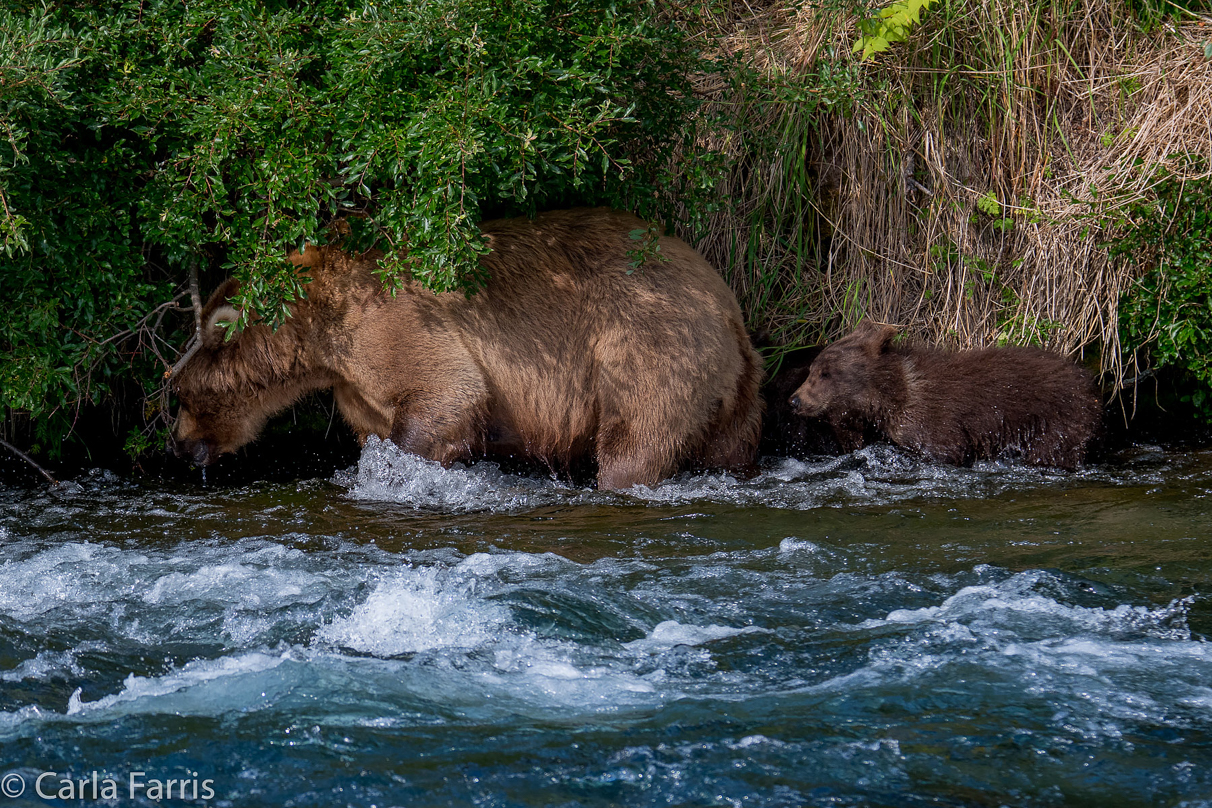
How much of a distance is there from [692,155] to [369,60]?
191 cm

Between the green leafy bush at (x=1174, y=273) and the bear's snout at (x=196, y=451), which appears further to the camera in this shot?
the bear's snout at (x=196, y=451)

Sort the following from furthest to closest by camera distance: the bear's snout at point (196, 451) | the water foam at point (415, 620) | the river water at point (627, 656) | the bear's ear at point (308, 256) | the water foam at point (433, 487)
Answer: the bear's snout at point (196, 451)
the bear's ear at point (308, 256)
the water foam at point (433, 487)
the water foam at point (415, 620)
the river water at point (627, 656)

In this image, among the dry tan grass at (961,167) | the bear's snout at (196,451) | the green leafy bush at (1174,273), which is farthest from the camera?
the dry tan grass at (961,167)

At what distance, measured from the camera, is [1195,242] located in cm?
641

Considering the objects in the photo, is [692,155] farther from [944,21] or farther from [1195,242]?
[1195,242]

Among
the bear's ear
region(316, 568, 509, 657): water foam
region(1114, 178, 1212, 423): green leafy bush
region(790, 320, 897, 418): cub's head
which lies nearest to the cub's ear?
the bear's ear

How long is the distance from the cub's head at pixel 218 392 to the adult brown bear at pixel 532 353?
0.03 ft

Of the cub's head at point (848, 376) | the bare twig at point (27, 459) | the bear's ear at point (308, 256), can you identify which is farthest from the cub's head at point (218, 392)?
the cub's head at point (848, 376)

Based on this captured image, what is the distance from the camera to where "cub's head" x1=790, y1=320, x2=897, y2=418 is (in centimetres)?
670

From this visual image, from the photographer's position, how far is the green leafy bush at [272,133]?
5.13 metres

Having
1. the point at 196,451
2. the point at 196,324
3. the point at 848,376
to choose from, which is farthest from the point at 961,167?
the point at 196,451

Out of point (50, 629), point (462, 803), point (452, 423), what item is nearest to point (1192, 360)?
point (452, 423)

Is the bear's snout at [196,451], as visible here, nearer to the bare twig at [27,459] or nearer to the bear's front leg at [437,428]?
the bare twig at [27,459]

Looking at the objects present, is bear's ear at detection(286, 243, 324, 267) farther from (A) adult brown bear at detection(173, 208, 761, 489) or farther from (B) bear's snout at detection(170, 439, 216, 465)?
(B) bear's snout at detection(170, 439, 216, 465)
